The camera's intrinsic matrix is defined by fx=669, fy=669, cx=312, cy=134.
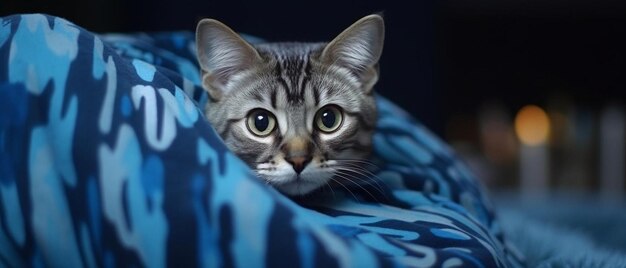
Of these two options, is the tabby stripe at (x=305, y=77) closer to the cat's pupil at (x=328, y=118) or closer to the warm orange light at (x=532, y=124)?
the cat's pupil at (x=328, y=118)

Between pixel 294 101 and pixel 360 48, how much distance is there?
0.14m

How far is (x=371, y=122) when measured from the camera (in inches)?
39.2

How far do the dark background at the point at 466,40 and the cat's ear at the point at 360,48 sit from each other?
0.73 metres

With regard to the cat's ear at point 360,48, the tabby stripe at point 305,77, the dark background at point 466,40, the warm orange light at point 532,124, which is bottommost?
the warm orange light at point 532,124

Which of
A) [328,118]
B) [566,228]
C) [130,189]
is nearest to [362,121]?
[328,118]

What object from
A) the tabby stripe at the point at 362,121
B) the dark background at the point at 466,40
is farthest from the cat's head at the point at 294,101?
the dark background at the point at 466,40

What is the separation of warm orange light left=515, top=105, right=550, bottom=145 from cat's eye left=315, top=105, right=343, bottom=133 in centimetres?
145

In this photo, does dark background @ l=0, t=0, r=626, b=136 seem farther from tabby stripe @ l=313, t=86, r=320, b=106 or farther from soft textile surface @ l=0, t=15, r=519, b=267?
soft textile surface @ l=0, t=15, r=519, b=267

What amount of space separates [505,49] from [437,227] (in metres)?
1.49

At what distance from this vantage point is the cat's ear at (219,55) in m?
0.89

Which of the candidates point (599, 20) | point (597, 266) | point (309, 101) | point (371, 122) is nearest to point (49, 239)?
point (309, 101)

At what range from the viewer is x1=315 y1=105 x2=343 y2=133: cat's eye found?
0.90 metres

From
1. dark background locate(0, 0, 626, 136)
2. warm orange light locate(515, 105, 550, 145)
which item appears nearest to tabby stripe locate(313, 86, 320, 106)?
dark background locate(0, 0, 626, 136)

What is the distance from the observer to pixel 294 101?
2.90ft
